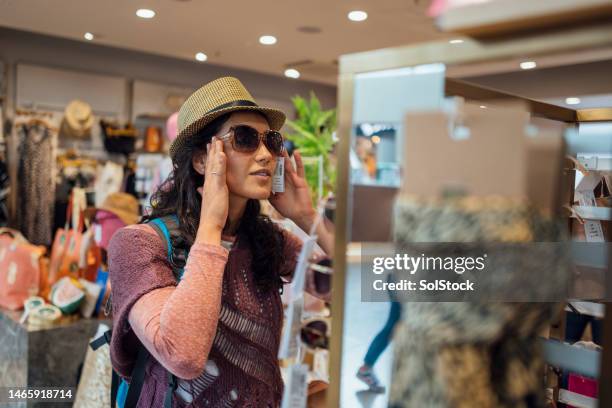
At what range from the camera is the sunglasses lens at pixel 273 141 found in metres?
1.29

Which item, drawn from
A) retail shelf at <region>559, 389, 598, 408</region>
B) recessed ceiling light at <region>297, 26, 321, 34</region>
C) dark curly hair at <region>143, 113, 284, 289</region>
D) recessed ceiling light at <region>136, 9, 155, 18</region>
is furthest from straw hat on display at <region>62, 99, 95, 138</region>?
retail shelf at <region>559, 389, 598, 408</region>

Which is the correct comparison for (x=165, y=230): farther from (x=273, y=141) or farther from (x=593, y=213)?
(x=593, y=213)

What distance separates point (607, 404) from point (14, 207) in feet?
21.7

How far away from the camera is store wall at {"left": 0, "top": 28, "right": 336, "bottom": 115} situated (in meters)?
6.06

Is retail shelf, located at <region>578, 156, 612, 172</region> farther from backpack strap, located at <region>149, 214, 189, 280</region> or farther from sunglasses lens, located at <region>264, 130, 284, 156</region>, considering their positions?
backpack strap, located at <region>149, 214, 189, 280</region>

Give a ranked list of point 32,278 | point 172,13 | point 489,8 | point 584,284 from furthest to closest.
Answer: point 172,13, point 32,278, point 584,284, point 489,8

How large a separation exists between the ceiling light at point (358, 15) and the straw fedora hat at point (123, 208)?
252 centimetres

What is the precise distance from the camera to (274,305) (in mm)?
1364

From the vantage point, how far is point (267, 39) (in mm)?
5762

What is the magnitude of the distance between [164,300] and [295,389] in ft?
1.46

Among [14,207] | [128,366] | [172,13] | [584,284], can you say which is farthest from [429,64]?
[14,207]

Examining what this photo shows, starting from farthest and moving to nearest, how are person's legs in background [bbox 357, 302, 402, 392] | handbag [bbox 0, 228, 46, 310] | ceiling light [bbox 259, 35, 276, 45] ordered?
ceiling light [bbox 259, 35, 276, 45] < handbag [bbox 0, 228, 46, 310] < person's legs in background [bbox 357, 302, 402, 392]

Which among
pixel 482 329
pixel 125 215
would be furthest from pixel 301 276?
pixel 125 215

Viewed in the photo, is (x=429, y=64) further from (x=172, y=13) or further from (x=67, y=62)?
(x=67, y=62)
